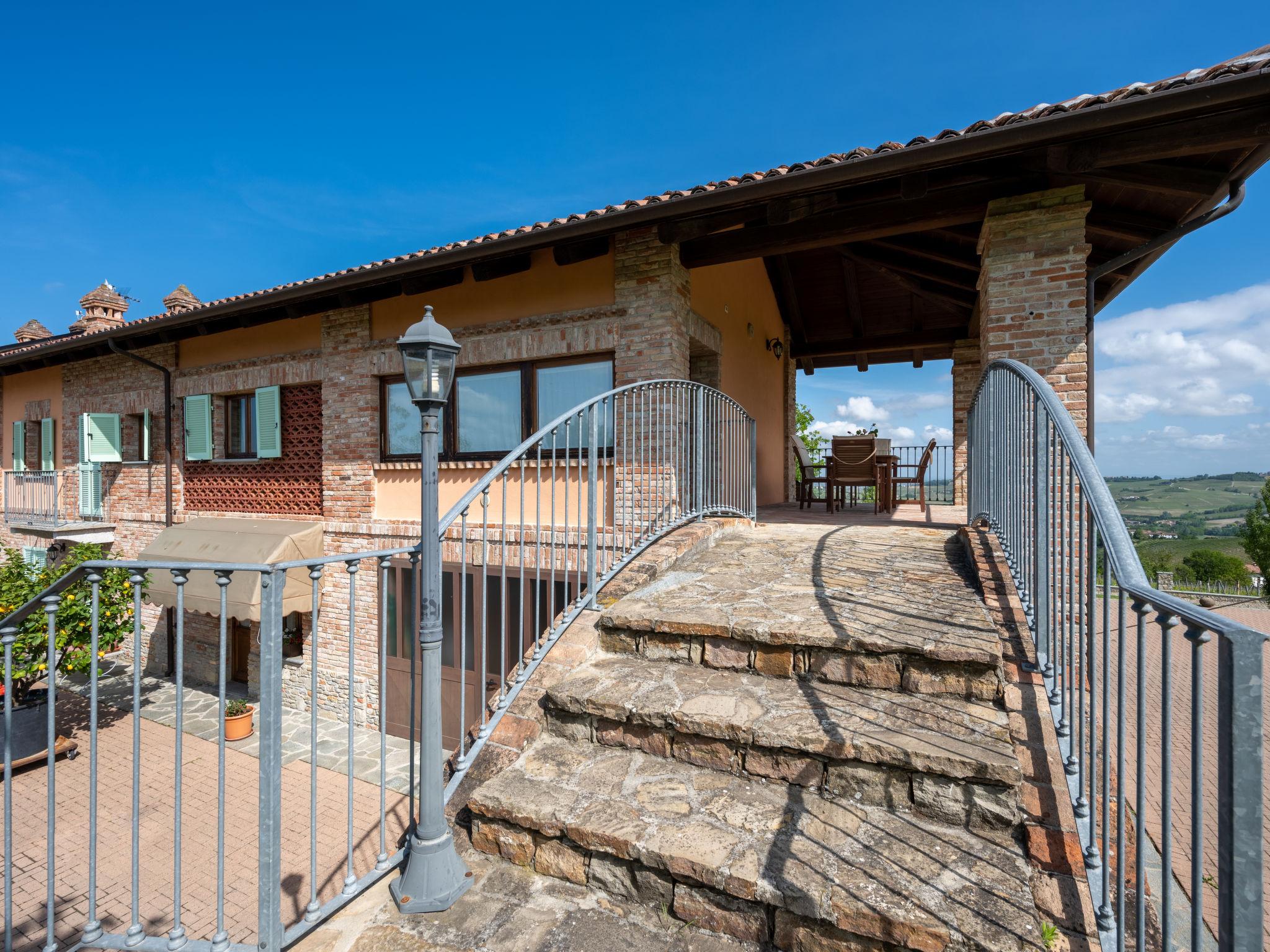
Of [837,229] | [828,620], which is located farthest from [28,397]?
[828,620]

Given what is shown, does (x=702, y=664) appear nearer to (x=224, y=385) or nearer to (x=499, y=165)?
(x=224, y=385)

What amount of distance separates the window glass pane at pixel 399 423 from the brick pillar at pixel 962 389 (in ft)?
27.0

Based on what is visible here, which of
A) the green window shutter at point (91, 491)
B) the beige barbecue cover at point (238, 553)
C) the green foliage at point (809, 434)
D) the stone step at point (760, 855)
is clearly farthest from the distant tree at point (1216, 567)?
the green window shutter at point (91, 491)

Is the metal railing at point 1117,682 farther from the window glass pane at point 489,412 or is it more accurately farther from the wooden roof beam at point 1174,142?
the window glass pane at point 489,412

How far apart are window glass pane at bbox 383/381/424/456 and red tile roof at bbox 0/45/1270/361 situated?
1.57 m

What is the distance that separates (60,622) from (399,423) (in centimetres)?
483

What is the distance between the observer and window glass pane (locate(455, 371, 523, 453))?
23.4 ft

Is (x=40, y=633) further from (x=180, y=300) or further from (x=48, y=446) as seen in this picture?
(x=180, y=300)

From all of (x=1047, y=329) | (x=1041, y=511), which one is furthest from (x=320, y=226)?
(x=1041, y=511)

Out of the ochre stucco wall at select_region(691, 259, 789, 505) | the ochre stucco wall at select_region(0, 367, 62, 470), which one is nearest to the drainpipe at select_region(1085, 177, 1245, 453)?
the ochre stucco wall at select_region(691, 259, 789, 505)

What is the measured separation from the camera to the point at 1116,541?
1609 mm

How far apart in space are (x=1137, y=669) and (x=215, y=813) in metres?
7.89

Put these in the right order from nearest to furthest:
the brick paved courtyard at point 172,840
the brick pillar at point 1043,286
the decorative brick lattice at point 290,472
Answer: the brick paved courtyard at point 172,840 < the brick pillar at point 1043,286 < the decorative brick lattice at point 290,472

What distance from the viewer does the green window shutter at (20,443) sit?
1271 cm
